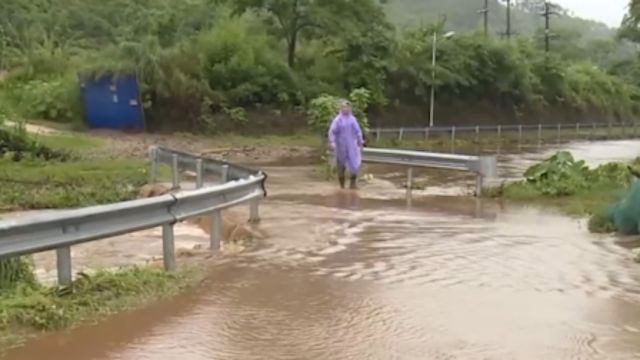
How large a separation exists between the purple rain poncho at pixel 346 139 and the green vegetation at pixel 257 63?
54.8ft

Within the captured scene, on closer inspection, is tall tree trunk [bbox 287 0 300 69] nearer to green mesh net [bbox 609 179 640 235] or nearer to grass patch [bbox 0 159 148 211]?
grass patch [bbox 0 159 148 211]

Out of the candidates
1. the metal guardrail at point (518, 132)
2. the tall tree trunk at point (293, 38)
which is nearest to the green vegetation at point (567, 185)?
the metal guardrail at point (518, 132)

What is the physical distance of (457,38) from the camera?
54.5 metres

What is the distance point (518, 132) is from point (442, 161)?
3416cm

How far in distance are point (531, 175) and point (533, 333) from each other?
39.3 feet

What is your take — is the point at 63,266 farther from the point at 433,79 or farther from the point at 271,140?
A: the point at 433,79

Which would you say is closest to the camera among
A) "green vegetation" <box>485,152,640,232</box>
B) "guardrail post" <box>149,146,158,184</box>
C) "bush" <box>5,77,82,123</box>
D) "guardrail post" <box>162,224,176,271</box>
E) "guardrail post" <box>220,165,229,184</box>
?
"guardrail post" <box>162,224,176,271</box>

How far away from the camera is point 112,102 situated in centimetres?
3688

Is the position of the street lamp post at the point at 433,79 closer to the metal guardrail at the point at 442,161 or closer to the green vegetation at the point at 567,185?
Answer: the metal guardrail at the point at 442,161

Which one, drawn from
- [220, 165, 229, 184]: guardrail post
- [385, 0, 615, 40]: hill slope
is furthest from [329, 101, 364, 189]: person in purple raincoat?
[385, 0, 615, 40]: hill slope

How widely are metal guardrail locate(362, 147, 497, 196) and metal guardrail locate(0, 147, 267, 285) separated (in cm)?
697

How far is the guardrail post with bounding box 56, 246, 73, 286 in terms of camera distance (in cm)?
785

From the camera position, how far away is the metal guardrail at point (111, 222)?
295 inches

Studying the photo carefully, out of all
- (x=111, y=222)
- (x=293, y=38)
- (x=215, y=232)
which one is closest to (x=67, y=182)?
(x=215, y=232)
